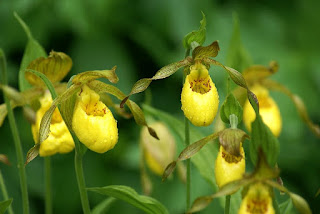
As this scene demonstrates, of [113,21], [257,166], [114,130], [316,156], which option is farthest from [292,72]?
[257,166]

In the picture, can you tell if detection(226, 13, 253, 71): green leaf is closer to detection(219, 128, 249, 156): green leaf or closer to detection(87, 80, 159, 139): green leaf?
detection(87, 80, 159, 139): green leaf

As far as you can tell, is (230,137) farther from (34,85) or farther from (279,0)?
(279,0)

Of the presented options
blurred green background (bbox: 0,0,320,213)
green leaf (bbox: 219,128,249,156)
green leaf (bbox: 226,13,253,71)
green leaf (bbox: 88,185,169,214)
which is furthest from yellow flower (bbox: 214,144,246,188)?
blurred green background (bbox: 0,0,320,213)

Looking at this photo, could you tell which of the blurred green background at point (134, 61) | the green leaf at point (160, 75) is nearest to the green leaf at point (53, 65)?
the green leaf at point (160, 75)

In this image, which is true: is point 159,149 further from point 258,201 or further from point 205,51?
point 258,201

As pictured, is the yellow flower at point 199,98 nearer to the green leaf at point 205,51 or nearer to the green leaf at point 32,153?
the green leaf at point 205,51

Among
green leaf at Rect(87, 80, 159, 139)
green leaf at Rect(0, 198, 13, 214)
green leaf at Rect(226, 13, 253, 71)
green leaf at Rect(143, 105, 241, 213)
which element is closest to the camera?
green leaf at Rect(0, 198, 13, 214)

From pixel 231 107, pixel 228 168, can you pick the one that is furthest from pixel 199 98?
pixel 228 168
